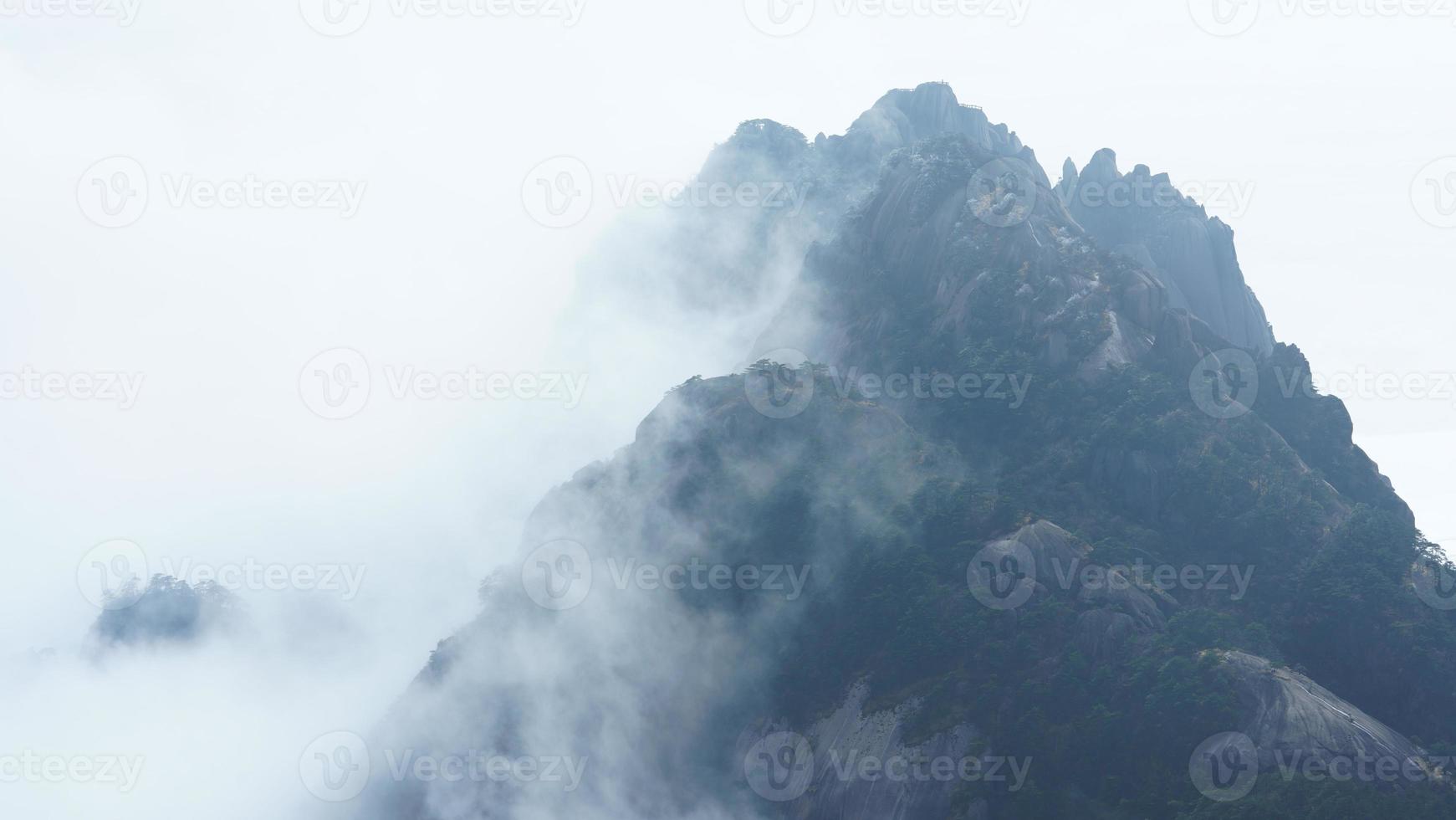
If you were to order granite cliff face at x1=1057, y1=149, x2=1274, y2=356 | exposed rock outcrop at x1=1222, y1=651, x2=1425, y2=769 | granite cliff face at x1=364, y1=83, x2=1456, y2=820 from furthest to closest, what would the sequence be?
granite cliff face at x1=1057, y1=149, x2=1274, y2=356
granite cliff face at x1=364, y1=83, x2=1456, y2=820
exposed rock outcrop at x1=1222, y1=651, x2=1425, y2=769

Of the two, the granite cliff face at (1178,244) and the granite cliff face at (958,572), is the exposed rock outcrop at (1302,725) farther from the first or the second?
the granite cliff face at (1178,244)

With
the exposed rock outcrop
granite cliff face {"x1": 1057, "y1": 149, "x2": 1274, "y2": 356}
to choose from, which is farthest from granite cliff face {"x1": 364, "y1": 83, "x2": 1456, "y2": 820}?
granite cliff face {"x1": 1057, "y1": 149, "x2": 1274, "y2": 356}

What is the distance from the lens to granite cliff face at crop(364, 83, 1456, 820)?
87.8 m

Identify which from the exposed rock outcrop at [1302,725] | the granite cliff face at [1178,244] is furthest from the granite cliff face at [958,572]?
the granite cliff face at [1178,244]

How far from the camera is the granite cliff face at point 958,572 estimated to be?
288 feet

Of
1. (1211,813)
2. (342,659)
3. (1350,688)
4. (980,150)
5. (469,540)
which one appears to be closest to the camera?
(1211,813)

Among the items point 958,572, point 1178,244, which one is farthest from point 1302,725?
point 1178,244

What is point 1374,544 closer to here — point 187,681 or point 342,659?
point 342,659

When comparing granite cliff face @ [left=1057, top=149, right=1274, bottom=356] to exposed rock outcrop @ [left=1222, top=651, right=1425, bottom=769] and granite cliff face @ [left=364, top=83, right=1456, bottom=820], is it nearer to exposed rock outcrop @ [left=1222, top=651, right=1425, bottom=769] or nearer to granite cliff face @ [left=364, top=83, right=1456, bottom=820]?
granite cliff face @ [left=364, top=83, right=1456, bottom=820]

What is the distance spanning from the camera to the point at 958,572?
101 meters

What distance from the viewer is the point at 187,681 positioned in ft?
546

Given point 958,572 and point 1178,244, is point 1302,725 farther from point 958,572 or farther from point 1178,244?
point 1178,244

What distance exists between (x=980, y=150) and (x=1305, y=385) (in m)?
44.0

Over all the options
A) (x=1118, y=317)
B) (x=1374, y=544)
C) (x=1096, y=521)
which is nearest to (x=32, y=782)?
(x=1096, y=521)
